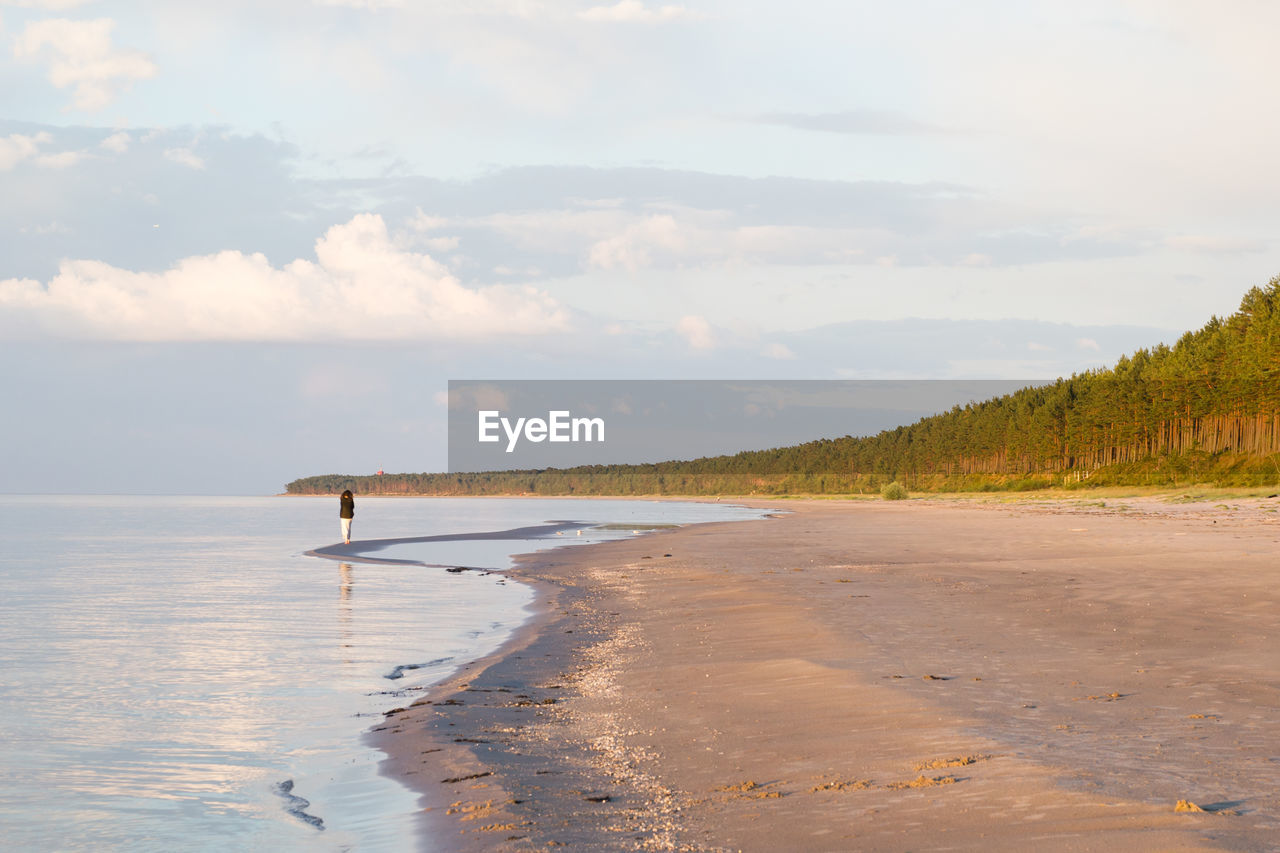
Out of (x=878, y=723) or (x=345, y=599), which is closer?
(x=878, y=723)

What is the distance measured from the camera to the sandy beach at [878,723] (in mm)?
6988

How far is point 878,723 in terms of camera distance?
9.91 metres

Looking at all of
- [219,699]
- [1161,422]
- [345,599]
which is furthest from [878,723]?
[1161,422]

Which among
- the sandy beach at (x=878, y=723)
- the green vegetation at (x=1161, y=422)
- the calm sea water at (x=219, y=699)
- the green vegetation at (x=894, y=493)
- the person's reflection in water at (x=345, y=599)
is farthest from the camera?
the green vegetation at (x=894, y=493)

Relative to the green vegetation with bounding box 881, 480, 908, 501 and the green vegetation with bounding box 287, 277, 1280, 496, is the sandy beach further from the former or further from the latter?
the green vegetation with bounding box 881, 480, 908, 501

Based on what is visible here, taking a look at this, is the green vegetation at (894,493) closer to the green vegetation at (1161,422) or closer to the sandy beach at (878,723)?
the green vegetation at (1161,422)

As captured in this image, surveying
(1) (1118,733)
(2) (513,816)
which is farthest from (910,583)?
(2) (513,816)

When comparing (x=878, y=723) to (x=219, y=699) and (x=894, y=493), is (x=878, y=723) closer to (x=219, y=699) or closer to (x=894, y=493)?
(x=219, y=699)

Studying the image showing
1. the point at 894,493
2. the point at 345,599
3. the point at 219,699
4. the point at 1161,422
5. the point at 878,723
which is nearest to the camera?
the point at 878,723

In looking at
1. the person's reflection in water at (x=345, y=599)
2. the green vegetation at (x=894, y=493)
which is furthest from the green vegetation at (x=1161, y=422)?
the person's reflection in water at (x=345, y=599)

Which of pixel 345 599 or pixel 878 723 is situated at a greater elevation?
pixel 878 723

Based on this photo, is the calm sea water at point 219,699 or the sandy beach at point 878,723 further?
the calm sea water at point 219,699

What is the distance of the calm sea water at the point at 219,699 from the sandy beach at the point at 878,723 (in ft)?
2.91

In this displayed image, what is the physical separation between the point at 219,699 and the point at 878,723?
9.68 m
